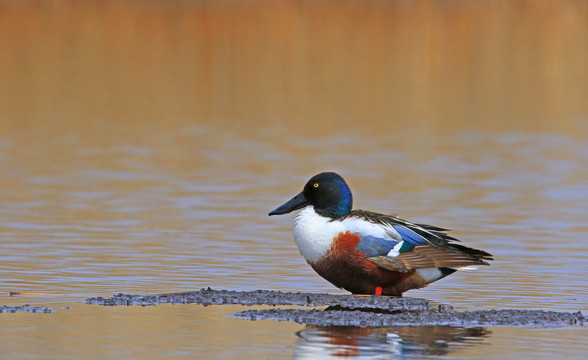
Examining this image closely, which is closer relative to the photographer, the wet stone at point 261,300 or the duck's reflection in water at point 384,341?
the duck's reflection in water at point 384,341

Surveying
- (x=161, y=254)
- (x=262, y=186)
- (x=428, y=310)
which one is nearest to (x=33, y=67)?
(x=262, y=186)

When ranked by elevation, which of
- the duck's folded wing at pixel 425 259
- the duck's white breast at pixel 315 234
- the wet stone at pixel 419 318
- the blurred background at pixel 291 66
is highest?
the blurred background at pixel 291 66

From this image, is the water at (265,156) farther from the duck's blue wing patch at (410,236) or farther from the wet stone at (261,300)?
the duck's blue wing patch at (410,236)

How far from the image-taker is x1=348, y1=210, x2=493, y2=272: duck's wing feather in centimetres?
940

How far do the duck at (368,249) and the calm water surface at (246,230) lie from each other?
31cm

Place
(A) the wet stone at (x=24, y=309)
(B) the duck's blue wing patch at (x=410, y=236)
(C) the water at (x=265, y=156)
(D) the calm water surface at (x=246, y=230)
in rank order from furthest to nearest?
(B) the duck's blue wing patch at (x=410, y=236) → (A) the wet stone at (x=24, y=309) → (C) the water at (x=265, y=156) → (D) the calm water surface at (x=246, y=230)

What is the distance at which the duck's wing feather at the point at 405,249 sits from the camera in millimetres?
9398

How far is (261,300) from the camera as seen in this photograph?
9.10 metres

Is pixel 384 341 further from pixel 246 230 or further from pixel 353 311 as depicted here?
pixel 246 230

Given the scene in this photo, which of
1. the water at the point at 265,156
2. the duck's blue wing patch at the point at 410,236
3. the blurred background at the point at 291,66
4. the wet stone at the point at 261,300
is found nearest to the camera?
the water at the point at 265,156

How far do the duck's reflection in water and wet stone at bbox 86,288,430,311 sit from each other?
2.65ft

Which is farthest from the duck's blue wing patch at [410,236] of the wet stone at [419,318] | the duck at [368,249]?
the wet stone at [419,318]

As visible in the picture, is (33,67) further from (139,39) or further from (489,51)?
(489,51)

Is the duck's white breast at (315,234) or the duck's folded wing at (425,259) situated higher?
the duck's white breast at (315,234)
